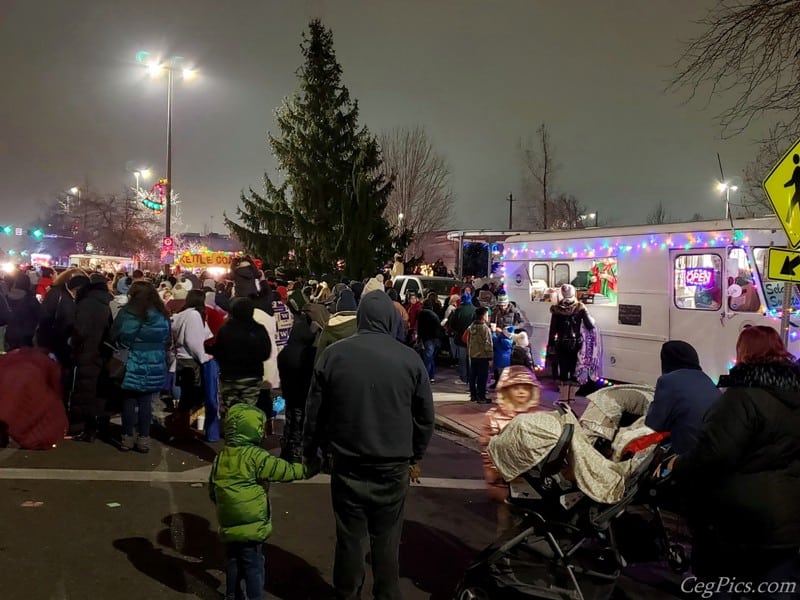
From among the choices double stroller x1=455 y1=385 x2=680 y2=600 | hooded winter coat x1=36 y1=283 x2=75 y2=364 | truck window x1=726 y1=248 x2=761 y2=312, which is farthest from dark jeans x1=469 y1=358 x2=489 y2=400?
double stroller x1=455 y1=385 x2=680 y2=600

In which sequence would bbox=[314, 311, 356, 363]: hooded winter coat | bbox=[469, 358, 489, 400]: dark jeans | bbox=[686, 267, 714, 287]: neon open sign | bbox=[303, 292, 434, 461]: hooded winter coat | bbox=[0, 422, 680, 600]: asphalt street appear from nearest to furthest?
bbox=[303, 292, 434, 461]: hooded winter coat
bbox=[0, 422, 680, 600]: asphalt street
bbox=[314, 311, 356, 363]: hooded winter coat
bbox=[686, 267, 714, 287]: neon open sign
bbox=[469, 358, 489, 400]: dark jeans

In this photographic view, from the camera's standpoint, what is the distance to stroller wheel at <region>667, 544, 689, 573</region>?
4479 mm

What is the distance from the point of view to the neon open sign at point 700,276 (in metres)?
9.59

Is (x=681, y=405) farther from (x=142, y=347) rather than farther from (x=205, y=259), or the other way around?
(x=205, y=259)

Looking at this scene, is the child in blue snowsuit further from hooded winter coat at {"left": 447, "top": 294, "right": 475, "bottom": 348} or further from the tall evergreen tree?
the tall evergreen tree

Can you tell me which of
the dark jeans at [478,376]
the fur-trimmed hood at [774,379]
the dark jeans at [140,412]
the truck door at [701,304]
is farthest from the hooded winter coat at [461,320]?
the fur-trimmed hood at [774,379]

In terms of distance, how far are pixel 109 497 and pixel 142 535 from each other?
1.06 metres

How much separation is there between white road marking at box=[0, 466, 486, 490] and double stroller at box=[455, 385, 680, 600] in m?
2.84

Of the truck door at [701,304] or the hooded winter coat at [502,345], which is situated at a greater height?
the truck door at [701,304]

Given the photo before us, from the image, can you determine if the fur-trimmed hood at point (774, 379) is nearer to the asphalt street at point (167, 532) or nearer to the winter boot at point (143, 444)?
the asphalt street at point (167, 532)

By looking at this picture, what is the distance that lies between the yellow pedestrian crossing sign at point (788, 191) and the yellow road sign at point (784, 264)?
0.32ft

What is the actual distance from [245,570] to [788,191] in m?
5.47

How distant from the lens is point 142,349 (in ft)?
24.1

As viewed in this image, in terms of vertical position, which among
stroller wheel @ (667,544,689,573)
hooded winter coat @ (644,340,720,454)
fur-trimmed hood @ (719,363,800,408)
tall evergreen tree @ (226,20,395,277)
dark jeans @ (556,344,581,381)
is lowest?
stroller wheel @ (667,544,689,573)
